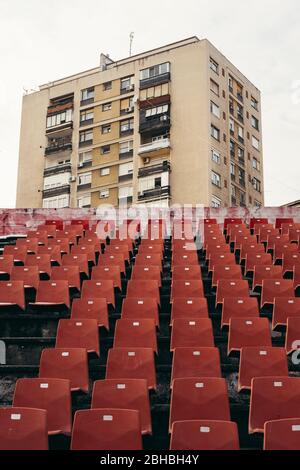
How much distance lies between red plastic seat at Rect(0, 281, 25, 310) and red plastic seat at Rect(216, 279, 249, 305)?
2533 mm

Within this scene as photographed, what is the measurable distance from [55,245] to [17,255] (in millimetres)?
705

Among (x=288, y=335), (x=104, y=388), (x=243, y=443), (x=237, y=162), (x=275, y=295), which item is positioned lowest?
(x=243, y=443)

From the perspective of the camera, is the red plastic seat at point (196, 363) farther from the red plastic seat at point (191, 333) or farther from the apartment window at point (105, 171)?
the apartment window at point (105, 171)

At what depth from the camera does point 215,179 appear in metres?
34.2

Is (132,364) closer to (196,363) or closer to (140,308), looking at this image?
(196,363)

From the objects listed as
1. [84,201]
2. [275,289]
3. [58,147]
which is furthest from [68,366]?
[58,147]

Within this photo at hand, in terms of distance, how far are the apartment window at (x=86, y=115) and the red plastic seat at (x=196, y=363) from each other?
113ft

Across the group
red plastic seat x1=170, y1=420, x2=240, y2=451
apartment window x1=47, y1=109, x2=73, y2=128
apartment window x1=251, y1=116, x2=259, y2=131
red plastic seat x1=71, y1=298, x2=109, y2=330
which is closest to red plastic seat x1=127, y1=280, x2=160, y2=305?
red plastic seat x1=71, y1=298, x2=109, y2=330

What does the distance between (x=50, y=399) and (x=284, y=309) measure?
3169mm

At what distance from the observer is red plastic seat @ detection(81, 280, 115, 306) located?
24.5 feet

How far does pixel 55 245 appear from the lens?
10.1 m
